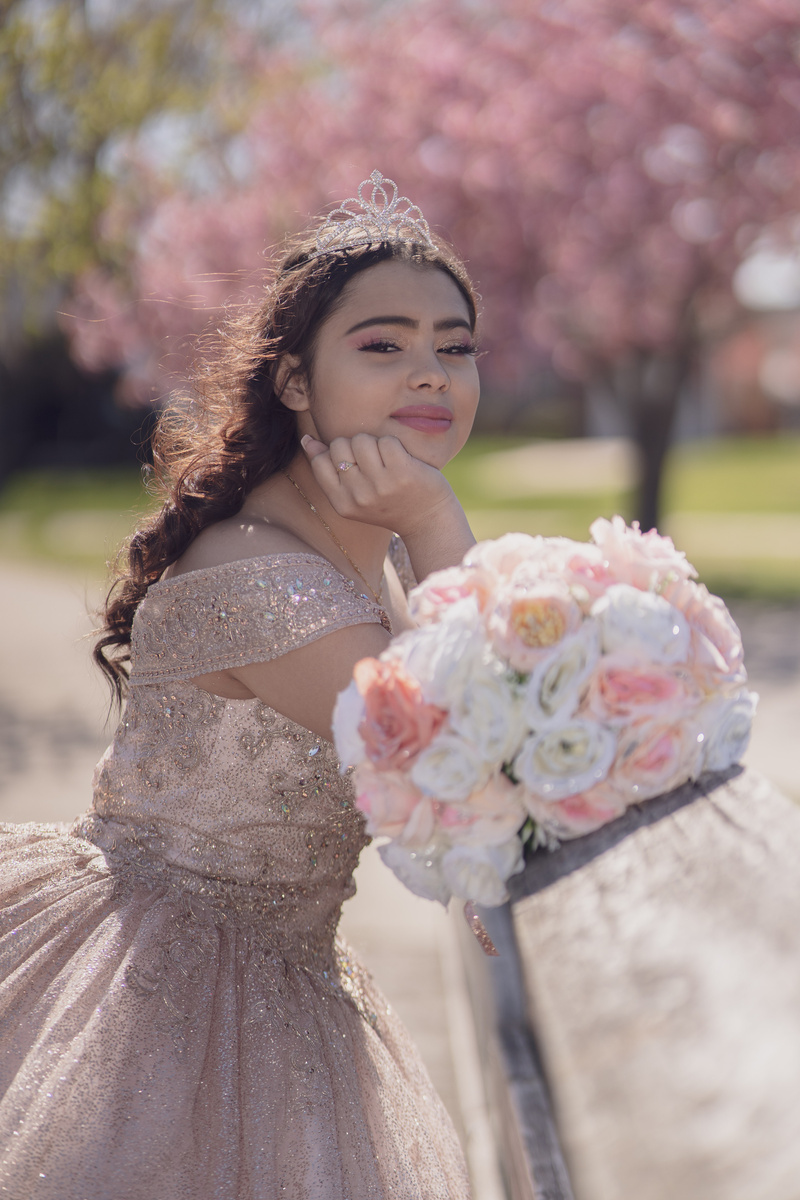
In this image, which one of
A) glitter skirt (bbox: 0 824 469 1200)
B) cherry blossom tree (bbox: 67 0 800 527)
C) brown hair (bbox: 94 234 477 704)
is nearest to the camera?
glitter skirt (bbox: 0 824 469 1200)

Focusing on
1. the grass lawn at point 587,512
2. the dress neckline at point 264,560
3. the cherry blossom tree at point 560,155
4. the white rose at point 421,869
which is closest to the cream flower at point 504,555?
the white rose at point 421,869

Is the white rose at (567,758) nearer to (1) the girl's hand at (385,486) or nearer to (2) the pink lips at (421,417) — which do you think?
(1) the girl's hand at (385,486)

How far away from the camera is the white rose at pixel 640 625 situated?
1.27m

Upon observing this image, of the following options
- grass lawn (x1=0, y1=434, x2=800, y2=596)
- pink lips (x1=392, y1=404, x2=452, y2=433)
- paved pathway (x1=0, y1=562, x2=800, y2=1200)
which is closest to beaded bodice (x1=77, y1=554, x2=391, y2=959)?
pink lips (x1=392, y1=404, x2=452, y2=433)

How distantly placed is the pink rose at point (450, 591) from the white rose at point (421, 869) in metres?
0.26

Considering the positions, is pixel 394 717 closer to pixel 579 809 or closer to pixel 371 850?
pixel 579 809

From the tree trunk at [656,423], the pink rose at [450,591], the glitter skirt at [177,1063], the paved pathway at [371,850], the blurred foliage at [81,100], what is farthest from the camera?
the tree trunk at [656,423]

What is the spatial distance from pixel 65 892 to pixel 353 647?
65cm

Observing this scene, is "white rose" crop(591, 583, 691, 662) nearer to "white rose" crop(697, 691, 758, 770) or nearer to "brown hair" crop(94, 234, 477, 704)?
"white rose" crop(697, 691, 758, 770)

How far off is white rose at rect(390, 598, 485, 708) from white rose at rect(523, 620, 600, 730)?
0.23 ft

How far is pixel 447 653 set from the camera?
1.28 metres

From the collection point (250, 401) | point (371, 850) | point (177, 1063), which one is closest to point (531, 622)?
point (177, 1063)

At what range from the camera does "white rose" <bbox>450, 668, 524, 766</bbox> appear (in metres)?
1.25

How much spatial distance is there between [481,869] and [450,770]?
0.12 m
